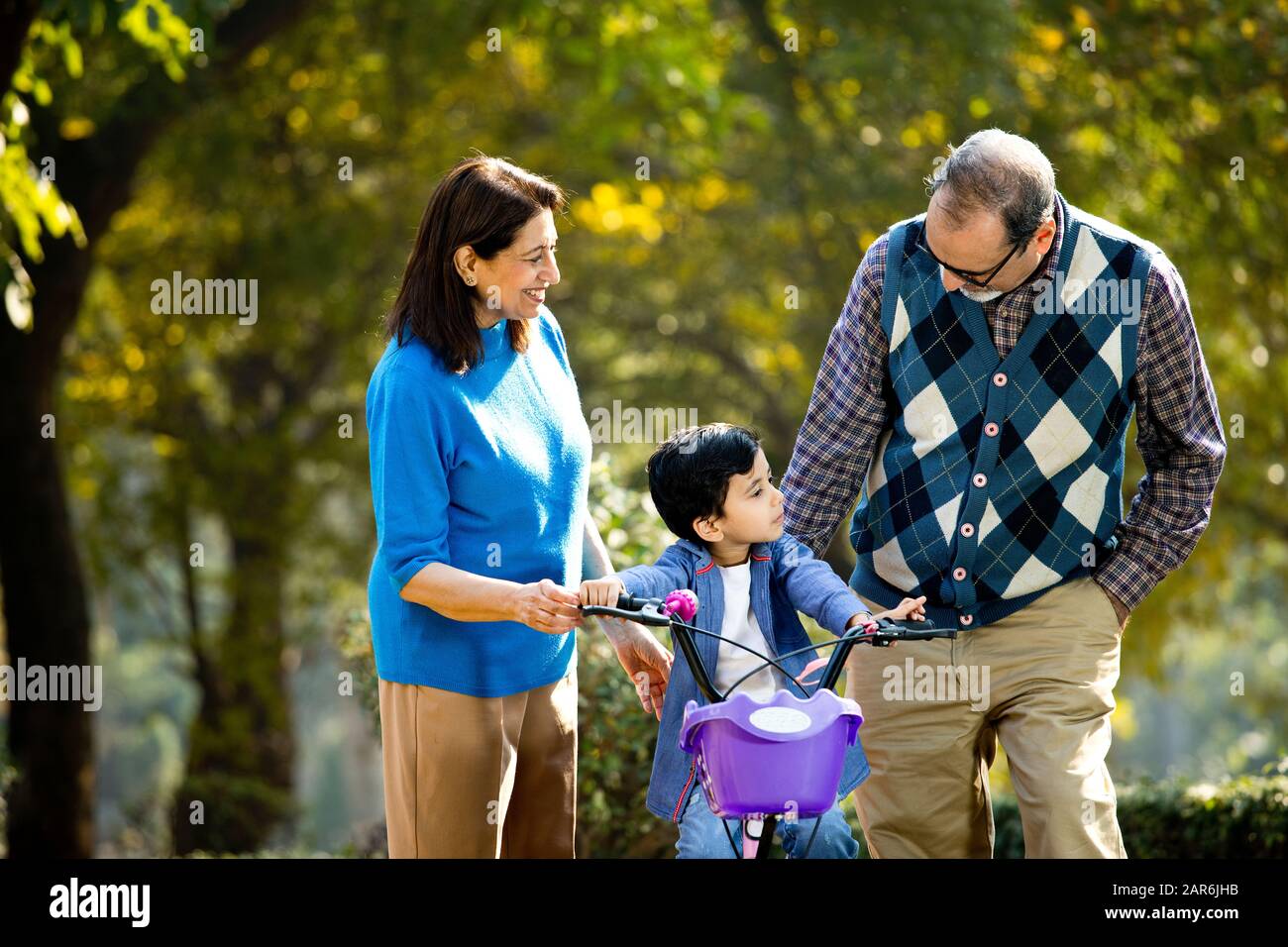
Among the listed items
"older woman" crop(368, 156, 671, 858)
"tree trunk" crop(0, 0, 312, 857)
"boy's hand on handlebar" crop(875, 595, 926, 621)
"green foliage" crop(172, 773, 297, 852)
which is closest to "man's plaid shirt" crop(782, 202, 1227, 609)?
"boy's hand on handlebar" crop(875, 595, 926, 621)

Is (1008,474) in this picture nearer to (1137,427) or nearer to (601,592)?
(1137,427)

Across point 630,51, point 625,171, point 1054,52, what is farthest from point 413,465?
point 625,171

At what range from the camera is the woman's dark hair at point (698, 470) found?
3.90m

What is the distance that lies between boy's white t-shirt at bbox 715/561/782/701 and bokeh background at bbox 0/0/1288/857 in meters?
2.27

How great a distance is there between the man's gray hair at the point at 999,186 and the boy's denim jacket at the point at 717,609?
0.97m

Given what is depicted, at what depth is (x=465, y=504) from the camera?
3711mm

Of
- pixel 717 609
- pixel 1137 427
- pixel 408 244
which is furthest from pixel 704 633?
pixel 408 244

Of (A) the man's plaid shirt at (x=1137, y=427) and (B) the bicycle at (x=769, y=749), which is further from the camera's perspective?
(A) the man's plaid shirt at (x=1137, y=427)

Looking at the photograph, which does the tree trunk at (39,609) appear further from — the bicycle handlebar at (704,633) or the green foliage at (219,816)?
the bicycle handlebar at (704,633)

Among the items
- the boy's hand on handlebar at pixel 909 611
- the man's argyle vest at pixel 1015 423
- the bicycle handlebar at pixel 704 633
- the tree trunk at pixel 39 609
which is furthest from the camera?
the tree trunk at pixel 39 609

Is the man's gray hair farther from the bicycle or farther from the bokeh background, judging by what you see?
the bokeh background

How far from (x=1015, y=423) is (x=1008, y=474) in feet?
0.45

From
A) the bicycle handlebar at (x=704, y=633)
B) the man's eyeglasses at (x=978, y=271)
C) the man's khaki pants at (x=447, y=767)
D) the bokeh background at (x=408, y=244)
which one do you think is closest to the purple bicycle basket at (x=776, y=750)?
the bicycle handlebar at (x=704, y=633)

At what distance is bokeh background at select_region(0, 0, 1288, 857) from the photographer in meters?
8.71
